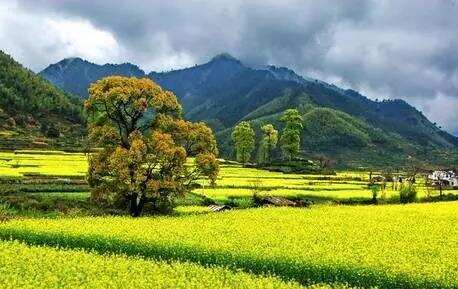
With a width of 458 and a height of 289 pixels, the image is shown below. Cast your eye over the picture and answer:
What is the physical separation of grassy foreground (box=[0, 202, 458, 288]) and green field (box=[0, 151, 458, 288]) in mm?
64

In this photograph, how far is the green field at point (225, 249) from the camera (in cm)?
2797

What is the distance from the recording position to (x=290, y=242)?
37.5 m

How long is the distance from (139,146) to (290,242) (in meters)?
19.1

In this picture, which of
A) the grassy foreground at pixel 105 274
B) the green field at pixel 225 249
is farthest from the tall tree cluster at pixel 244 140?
the grassy foreground at pixel 105 274

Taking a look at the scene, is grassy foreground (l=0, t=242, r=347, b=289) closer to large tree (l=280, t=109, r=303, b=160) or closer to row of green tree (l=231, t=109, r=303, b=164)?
row of green tree (l=231, t=109, r=303, b=164)

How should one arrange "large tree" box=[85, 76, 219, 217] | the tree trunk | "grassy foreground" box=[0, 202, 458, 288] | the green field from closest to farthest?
1. the green field
2. "grassy foreground" box=[0, 202, 458, 288]
3. "large tree" box=[85, 76, 219, 217]
4. the tree trunk

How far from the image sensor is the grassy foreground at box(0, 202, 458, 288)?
3002cm

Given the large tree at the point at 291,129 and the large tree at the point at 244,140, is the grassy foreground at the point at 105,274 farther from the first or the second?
the large tree at the point at 244,140

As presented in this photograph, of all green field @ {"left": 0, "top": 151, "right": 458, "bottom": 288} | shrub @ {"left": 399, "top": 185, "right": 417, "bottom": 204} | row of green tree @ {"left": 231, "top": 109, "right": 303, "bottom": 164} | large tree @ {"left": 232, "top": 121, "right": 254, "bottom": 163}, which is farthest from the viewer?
large tree @ {"left": 232, "top": 121, "right": 254, "bottom": 163}

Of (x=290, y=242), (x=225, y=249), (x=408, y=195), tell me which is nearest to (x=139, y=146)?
(x=290, y=242)

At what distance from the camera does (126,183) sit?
51406 millimetres

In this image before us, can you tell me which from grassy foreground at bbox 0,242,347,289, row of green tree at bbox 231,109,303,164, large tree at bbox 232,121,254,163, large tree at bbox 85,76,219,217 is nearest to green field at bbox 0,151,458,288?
grassy foreground at bbox 0,242,347,289

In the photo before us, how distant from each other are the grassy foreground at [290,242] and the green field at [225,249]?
2.5 inches

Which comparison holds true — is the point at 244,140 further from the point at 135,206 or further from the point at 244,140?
the point at 135,206
